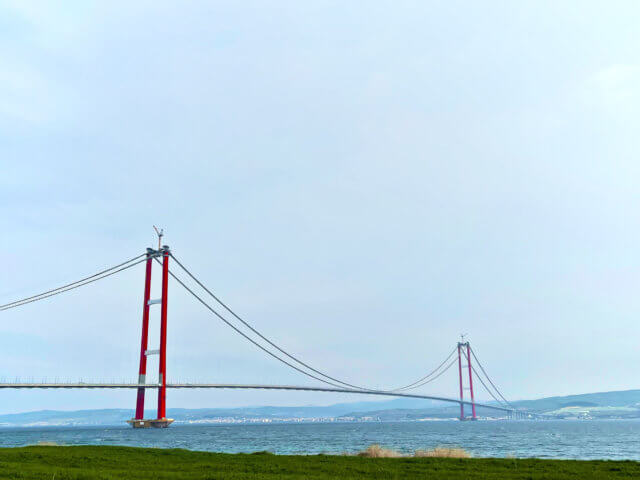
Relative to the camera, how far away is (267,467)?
2003cm

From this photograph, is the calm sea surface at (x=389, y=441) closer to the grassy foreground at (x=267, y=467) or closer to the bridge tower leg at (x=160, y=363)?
the bridge tower leg at (x=160, y=363)

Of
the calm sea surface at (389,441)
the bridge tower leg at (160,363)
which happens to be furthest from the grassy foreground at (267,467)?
the bridge tower leg at (160,363)

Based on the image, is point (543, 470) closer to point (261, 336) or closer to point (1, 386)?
point (1, 386)

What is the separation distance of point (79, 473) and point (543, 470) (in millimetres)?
14271

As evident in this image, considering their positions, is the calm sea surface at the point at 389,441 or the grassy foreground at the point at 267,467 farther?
the calm sea surface at the point at 389,441

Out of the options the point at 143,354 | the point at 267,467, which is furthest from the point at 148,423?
the point at 267,467

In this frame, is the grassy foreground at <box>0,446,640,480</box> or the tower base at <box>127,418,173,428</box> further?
the tower base at <box>127,418,173,428</box>

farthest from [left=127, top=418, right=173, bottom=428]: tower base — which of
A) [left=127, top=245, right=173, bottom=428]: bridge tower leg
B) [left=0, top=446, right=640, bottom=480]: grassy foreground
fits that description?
[left=0, top=446, right=640, bottom=480]: grassy foreground

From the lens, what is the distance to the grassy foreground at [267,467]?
682 inches

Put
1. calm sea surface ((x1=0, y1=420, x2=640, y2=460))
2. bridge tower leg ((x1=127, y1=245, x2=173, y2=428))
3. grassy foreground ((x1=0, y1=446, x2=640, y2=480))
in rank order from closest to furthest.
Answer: grassy foreground ((x1=0, y1=446, x2=640, y2=480))
calm sea surface ((x1=0, y1=420, x2=640, y2=460))
bridge tower leg ((x1=127, y1=245, x2=173, y2=428))

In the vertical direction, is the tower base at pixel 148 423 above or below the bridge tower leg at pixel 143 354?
below

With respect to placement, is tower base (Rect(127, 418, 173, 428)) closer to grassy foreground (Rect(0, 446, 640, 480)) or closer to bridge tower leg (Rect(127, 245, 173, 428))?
bridge tower leg (Rect(127, 245, 173, 428))

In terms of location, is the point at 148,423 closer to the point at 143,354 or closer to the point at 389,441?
the point at 143,354

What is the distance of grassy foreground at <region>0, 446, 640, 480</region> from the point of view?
17.3 meters
